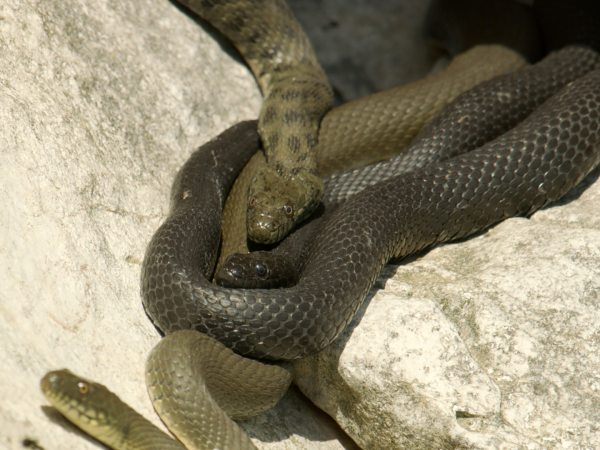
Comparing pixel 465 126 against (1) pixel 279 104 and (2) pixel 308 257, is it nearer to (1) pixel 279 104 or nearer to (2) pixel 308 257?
(1) pixel 279 104

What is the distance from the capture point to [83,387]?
2594mm

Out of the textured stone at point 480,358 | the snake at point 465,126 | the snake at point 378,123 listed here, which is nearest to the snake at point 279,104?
Answer: the snake at point 378,123

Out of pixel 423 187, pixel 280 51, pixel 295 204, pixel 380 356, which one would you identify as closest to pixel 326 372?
pixel 380 356

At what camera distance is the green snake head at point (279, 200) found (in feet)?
13.4

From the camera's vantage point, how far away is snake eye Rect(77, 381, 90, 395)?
8.46ft

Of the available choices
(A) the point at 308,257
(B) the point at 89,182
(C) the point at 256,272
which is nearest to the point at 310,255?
(A) the point at 308,257

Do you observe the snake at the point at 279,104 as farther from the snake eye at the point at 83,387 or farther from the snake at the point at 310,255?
the snake eye at the point at 83,387

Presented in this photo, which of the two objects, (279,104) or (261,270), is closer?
(261,270)

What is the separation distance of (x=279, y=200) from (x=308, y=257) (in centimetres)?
55

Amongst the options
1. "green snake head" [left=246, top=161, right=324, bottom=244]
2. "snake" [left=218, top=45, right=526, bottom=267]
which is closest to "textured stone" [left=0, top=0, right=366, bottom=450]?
"green snake head" [left=246, top=161, right=324, bottom=244]

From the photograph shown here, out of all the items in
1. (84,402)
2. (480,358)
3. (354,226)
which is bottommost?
(480,358)

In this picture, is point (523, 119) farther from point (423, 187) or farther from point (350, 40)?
point (350, 40)

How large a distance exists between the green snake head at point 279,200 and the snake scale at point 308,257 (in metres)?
0.31

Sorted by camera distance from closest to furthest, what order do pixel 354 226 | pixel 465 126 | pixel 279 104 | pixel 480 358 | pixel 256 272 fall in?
pixel 480 358 → pixel 256 272 → pixel 354 226 → pixel 465 126 → pixel 279 104
